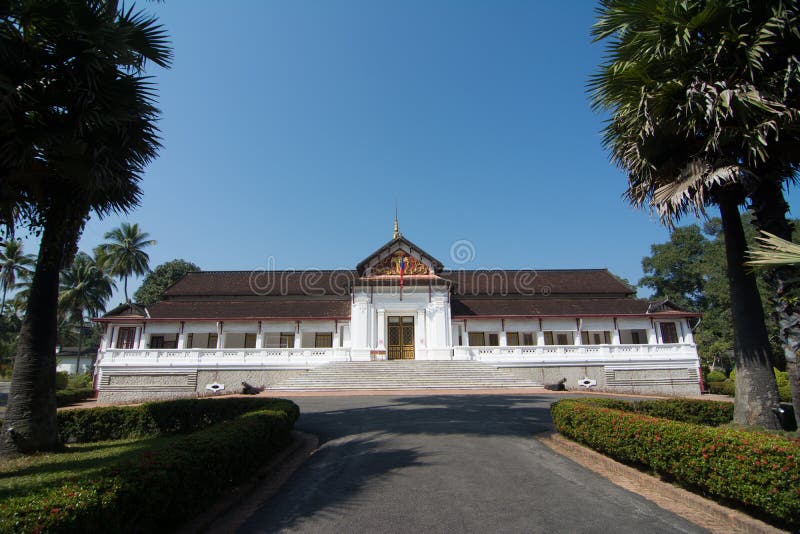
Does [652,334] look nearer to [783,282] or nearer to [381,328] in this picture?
[381,328]

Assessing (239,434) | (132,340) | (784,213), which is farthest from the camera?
(132,340)

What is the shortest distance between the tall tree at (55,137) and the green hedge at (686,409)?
1206cm

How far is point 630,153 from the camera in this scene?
8883mm

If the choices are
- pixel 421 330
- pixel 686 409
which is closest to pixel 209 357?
pixel 421 330

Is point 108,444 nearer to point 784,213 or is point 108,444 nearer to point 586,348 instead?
point 784,213

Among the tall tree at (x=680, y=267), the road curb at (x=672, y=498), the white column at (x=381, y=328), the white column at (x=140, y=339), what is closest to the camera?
the road curb at (x=672, y=498)

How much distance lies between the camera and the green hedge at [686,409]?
1010 cm

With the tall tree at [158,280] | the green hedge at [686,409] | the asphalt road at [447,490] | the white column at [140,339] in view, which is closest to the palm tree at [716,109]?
the green hedge at [686,409]

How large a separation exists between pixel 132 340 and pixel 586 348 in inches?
1096

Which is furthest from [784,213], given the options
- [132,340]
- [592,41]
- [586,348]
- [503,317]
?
[132,340]

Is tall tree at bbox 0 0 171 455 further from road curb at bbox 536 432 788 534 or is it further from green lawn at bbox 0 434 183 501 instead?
road curb at bbox 536 432 788 534

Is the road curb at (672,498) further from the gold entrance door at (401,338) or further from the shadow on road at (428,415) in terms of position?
the gold entrance door at (401,338)

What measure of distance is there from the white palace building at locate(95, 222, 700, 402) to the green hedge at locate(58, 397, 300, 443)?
1079 centimetres

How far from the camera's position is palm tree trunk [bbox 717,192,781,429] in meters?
7.73
